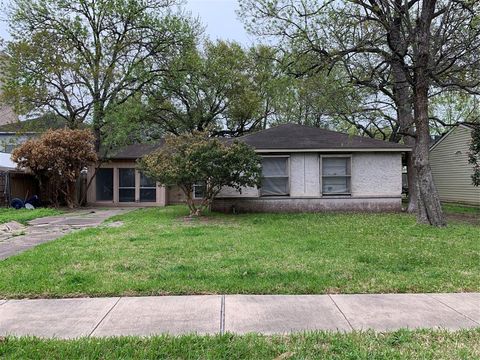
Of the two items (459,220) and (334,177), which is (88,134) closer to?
(334,177)

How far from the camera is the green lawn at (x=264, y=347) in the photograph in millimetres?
3447

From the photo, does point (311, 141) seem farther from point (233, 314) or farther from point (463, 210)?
point (233, 314)

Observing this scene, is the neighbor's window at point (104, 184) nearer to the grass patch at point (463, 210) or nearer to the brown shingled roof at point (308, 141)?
the brown shingled roof at point (308, 141)

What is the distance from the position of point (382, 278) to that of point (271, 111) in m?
25.8

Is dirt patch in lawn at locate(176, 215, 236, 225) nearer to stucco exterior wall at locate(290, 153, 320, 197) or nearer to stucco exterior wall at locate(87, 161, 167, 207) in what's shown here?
stucco exterior wall at locate(290, 153, 320, 197)

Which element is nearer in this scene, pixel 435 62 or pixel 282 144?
pixel 435 62

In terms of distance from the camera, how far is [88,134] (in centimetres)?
1909

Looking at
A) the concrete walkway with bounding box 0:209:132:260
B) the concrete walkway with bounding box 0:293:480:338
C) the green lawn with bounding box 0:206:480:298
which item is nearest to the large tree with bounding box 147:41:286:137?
the concrete walkway with bounding box 0:209:132:260

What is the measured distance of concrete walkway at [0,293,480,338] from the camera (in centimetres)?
409

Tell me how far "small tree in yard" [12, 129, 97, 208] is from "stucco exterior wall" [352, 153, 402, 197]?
11.8 m

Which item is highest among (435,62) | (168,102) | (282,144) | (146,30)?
(146,30)

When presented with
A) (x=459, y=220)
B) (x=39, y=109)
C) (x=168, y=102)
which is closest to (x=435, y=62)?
(x=459, y=220)

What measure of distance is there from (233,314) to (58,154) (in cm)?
1595

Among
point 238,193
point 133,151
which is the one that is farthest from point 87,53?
point 238,193
